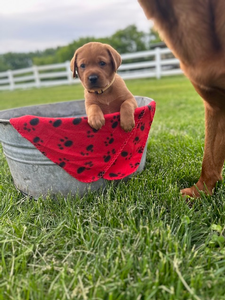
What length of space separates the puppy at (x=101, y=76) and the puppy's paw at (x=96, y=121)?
0.28 meters

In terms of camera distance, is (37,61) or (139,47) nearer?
(139,47)

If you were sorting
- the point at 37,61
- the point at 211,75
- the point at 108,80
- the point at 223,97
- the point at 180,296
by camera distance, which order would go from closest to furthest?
the point at 180,296, the point at 211,75, the point at 223,97, the point at 108,80, the point at 37,61

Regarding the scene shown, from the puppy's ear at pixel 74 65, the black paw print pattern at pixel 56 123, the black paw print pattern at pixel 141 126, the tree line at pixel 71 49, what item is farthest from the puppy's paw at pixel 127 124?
the tree line at pixel 71 49

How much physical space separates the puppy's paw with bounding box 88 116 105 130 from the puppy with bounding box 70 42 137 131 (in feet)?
0.91

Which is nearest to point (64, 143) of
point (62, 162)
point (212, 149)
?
point (62, 162)

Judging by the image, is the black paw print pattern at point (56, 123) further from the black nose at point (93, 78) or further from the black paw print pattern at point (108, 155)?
the black nose at point (93, 78)

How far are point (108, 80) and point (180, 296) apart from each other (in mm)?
1455

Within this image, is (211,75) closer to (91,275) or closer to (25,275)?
(91,275)

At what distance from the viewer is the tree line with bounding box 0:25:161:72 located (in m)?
33.3

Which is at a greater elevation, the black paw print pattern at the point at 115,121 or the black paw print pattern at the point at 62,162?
the black paw print pattern at the point at 115,121

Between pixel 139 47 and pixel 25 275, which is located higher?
pixel 139 47

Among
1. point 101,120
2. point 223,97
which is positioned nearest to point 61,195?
point 101,120

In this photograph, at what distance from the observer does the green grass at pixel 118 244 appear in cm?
110

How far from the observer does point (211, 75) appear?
116cm
